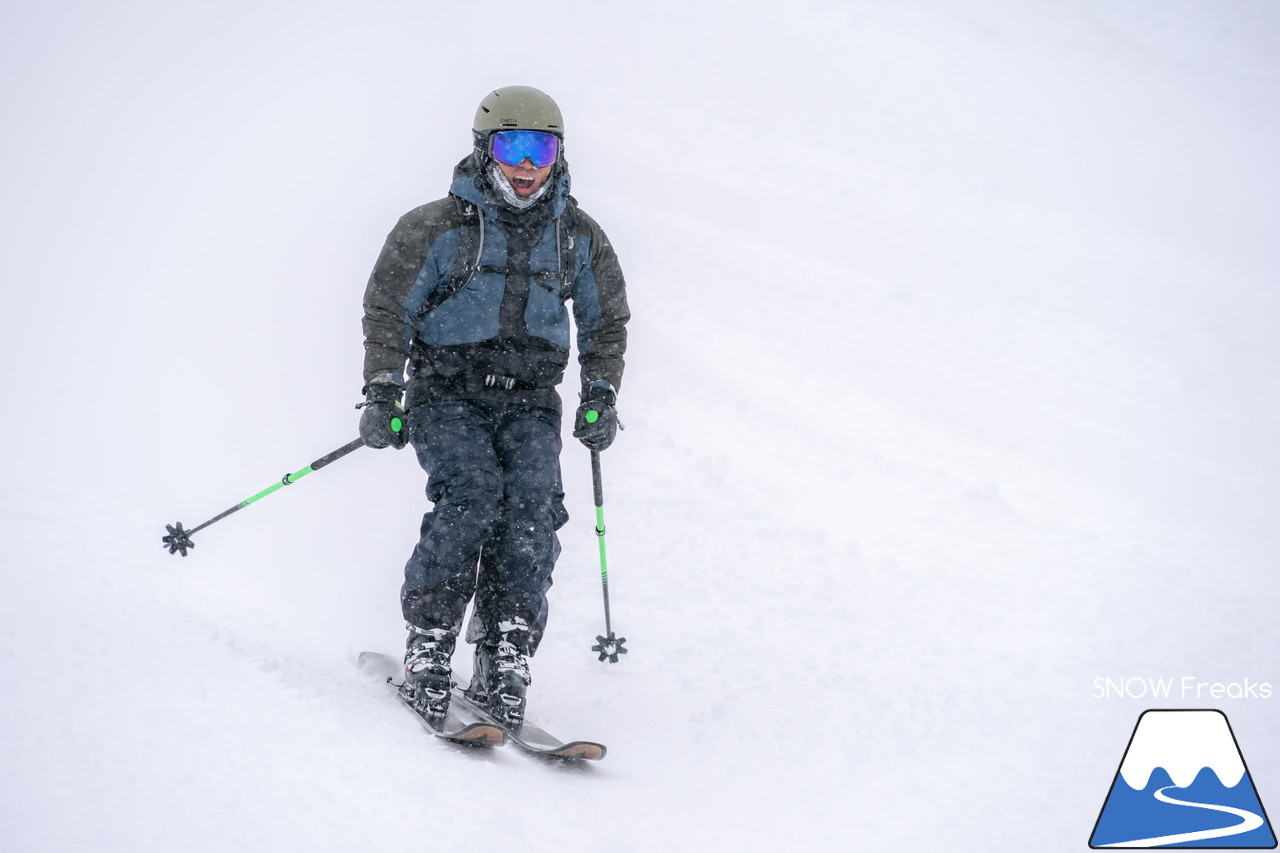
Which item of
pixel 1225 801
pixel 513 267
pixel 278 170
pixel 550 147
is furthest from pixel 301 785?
pixel 278 170

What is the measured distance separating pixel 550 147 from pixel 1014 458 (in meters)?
6.55

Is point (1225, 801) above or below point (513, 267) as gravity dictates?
below

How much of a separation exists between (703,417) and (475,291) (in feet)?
19.0

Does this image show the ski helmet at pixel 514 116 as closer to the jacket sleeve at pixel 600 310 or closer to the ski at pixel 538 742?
the jacket sleeve at pixel 600 310

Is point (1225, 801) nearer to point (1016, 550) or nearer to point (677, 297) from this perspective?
point (1016, 550)

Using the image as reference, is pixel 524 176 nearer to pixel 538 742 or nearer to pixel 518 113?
pixel 518 113

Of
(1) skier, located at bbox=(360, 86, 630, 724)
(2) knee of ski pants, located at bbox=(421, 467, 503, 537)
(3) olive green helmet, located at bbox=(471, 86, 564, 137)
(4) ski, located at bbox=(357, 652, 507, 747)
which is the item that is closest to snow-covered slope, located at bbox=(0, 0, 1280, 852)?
(4) ski, located at bbox=(357, 652, 507, 747)

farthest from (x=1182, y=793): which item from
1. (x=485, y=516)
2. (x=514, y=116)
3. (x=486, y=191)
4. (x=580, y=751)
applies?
(x=514, y=116)

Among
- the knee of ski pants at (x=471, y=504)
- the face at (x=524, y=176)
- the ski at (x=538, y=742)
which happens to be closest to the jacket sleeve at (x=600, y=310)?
the face at (x=524, y=176)

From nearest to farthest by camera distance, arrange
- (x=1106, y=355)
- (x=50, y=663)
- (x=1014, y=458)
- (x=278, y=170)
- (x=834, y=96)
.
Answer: (x=50, y=663)
(x=1014, y=458)
(x=1106, y=355)
(x=278, y=170)
(x=834, y=96)

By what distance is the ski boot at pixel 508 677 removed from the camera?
416cm

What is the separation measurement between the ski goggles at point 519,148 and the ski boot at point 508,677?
6.42 feet

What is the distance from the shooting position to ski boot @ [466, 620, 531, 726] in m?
4.16

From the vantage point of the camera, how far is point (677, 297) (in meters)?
14.0
